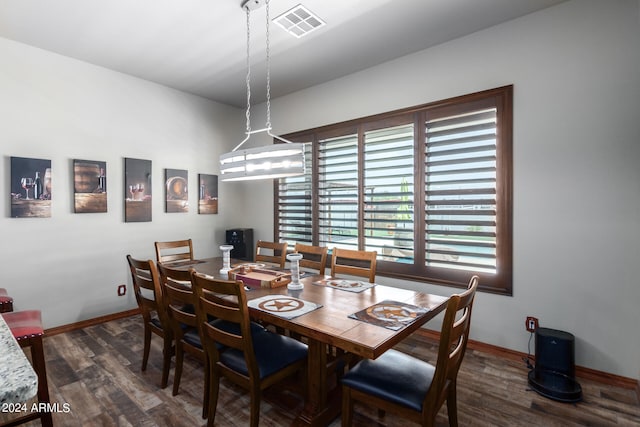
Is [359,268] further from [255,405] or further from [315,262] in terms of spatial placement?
[255,405]

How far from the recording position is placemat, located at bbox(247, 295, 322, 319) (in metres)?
1.74

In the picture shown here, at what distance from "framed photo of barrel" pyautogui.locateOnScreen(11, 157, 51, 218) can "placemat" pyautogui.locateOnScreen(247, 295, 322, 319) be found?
2752 millimetres

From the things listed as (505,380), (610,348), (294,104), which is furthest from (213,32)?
(610,348)

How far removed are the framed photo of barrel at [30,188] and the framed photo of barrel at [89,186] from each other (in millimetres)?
233

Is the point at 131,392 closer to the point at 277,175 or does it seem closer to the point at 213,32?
the point at 277,175

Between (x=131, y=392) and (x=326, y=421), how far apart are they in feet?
4.76

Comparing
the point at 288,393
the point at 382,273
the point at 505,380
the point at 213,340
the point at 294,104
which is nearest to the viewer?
the point at 213,340

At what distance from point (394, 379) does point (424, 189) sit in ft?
6.82

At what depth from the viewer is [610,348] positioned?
2352 mm

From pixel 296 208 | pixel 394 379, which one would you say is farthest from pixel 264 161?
pixel 296 208

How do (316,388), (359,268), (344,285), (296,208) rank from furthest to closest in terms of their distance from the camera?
1. (296,208)
2. (359,268)
3. (344,285)
4. (316,388)

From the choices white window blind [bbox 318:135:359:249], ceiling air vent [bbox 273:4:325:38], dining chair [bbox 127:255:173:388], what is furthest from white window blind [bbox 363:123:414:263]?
dining chair [bbox 127:255:173:388]

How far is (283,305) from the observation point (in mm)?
1871

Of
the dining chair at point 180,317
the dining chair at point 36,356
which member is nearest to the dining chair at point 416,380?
the dining chair at point 180,317
